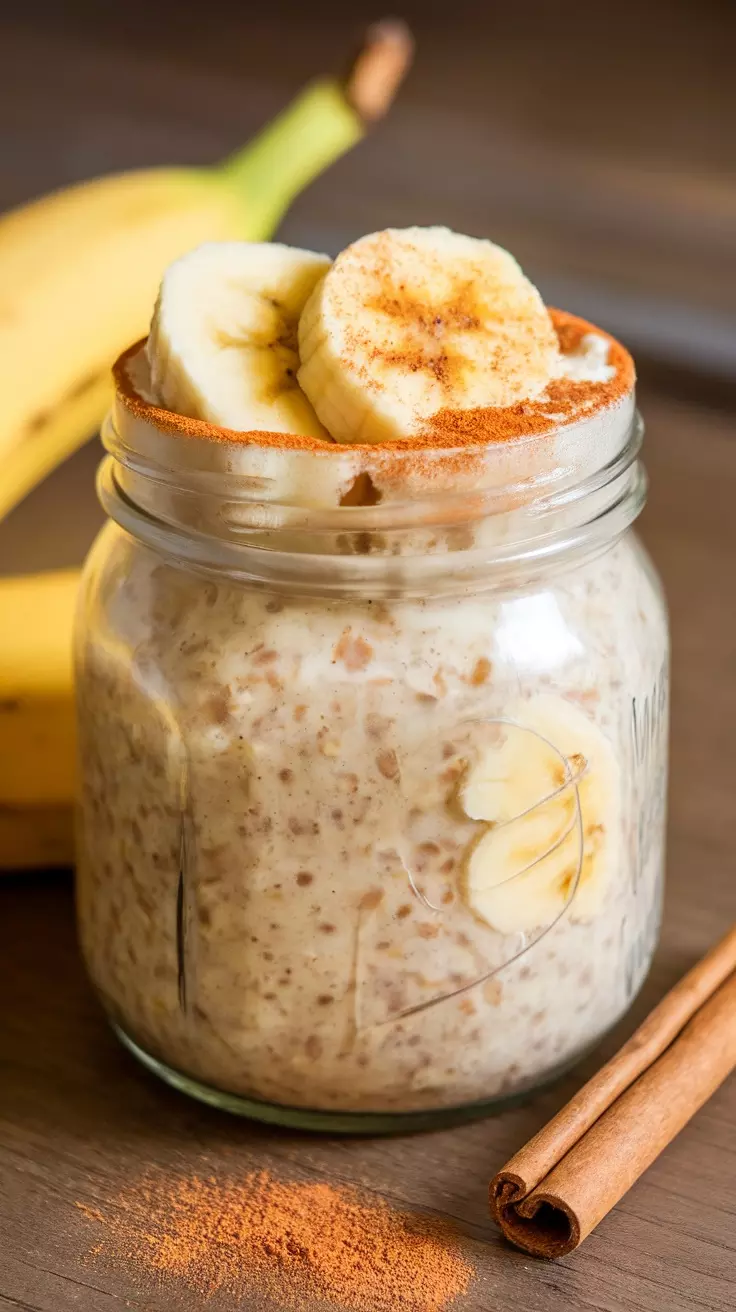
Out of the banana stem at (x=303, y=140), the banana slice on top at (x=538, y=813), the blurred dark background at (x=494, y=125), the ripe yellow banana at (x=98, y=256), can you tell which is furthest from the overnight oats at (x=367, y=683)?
the blurred dark background at (x=494, y=125)

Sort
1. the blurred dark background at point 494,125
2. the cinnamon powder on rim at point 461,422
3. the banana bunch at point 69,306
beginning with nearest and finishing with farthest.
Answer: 1. the cinnamon powder on rim at point 461,422
2. the banana bunch at point 69,306
3. the blurred dark background at point 494,125

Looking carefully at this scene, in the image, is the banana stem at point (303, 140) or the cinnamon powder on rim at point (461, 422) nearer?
the cinnamon powder on rim at point (461, 422)

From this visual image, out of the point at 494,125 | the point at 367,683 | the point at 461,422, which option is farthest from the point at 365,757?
the point at 494,125

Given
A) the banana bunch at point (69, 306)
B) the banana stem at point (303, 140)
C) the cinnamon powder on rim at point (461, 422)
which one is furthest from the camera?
the banana stem at point (303, 140)

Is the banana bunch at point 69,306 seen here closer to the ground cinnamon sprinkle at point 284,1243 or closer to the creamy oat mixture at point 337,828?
the creamy oat mixture at point 337,828

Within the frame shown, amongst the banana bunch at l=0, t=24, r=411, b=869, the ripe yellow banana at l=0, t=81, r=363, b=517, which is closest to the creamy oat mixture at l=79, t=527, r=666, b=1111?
the banana bunch at l=0, t=24, r=411, b=869

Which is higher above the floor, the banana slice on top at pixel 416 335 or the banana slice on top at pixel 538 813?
the banana slice on top at pixel 416 335

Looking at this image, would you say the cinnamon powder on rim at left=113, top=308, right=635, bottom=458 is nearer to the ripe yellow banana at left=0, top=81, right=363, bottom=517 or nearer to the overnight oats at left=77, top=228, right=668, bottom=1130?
the overnight oats at left=77, top=228, right=668, bottom=1130
